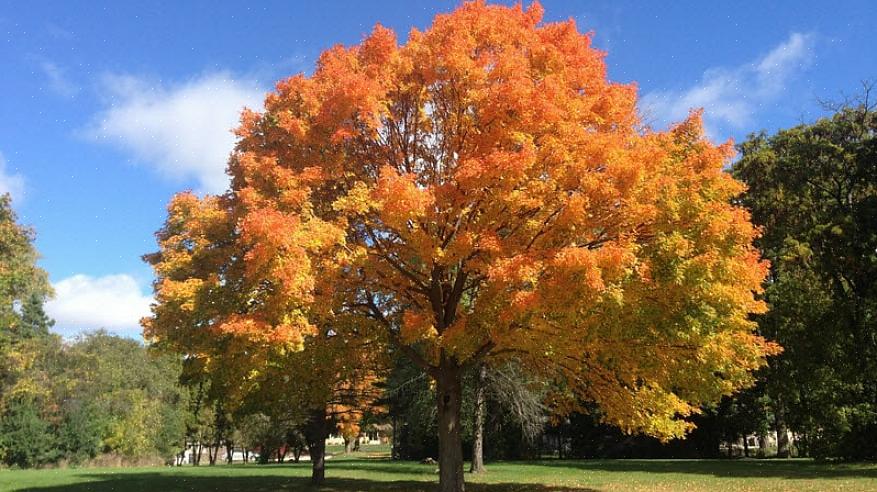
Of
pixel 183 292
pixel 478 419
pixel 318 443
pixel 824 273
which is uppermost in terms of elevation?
pixel 824 273

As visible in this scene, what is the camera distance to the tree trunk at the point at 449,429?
15.5 meters

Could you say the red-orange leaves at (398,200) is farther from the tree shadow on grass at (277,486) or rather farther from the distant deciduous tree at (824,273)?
the distant deciduous tree at (824,273)

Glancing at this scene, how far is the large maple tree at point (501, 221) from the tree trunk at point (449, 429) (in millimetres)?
55

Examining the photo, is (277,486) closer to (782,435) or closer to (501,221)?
(501,221)

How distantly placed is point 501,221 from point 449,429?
5967 mm

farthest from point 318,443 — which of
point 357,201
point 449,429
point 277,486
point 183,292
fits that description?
point 357,201

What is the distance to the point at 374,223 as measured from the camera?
46.4 feet

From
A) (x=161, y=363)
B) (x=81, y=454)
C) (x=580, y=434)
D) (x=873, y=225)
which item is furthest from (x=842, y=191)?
(x=161, y=363)

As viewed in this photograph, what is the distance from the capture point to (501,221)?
13148 millimetres

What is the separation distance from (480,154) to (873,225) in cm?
2123

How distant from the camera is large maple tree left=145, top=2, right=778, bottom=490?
37.8 ft

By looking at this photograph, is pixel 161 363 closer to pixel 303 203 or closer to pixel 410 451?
pixel 410 451

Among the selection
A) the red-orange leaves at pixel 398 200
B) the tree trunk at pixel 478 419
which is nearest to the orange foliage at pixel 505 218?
the red-orange leaves at pixel 398 200

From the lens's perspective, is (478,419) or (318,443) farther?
(478,419)
